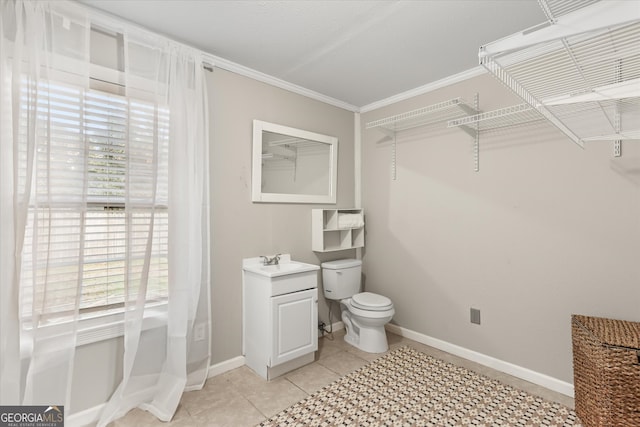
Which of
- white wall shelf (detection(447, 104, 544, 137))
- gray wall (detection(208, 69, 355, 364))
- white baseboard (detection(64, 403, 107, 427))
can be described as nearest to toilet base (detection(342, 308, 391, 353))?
gray wall (detection(208, 69, 355, 364))

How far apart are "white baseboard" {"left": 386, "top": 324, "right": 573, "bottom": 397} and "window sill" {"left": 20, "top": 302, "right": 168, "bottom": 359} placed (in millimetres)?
2157

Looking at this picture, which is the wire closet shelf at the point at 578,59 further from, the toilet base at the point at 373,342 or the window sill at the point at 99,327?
the window sill at the point at 99,327

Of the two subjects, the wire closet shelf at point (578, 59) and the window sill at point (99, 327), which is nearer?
the wire closet shelf at point (578, 59)

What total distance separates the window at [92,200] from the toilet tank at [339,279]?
1464mm

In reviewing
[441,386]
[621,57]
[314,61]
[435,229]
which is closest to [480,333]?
[441,386]

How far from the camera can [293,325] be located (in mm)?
2314

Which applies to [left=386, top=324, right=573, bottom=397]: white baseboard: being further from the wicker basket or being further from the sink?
the sink

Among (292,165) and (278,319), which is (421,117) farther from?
(278,319)

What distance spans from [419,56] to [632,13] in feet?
5.55

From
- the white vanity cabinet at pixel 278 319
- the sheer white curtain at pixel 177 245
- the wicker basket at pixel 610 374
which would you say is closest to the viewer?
the wicker basket at pixel 610 374

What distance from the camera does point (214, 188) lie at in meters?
2.32

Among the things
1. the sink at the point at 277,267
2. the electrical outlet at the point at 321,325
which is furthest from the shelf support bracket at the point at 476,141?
the electrical outlet at the point at 321,325

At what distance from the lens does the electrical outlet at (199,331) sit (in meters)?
2.16

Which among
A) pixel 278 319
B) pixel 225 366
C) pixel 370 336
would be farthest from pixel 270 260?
pixel 370 336
